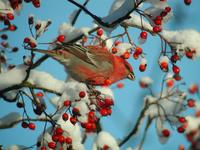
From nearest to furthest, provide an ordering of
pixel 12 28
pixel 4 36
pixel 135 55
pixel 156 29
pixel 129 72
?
pixel 156 29 < pixel 135 55 < pixel 12 28 < pixel 4 36 < pixel 129 72

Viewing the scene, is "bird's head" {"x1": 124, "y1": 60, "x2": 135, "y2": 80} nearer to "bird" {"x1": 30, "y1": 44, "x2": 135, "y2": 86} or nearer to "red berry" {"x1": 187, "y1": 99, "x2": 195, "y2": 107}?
"bird" {"x1": 30, "y1": 44, "x2": 135, "y2": 86}

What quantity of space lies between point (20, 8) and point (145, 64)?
46.7 inches

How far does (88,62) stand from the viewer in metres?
3.79

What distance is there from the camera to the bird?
11.6ft

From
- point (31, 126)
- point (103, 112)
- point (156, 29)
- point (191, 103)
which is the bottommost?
point (31, 126)

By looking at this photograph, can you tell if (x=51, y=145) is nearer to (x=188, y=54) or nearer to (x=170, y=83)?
(x=188, y=54)

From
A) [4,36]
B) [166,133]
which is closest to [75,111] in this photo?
[166,133]

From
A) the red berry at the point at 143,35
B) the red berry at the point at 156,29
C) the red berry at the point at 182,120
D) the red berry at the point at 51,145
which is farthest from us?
the red berry at the point at 182,120

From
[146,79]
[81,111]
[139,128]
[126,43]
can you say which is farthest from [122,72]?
[81,111]

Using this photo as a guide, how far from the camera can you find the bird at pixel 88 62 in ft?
11.6

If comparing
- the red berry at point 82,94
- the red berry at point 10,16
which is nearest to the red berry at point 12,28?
the red berry at point 10,16

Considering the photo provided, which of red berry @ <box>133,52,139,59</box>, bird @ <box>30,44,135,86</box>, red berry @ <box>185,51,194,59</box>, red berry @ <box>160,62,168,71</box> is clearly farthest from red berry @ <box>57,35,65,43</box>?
red berry @ <box>185,51,194,59</box>

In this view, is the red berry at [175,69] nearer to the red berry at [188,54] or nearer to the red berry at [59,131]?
the red berry at [188,54]

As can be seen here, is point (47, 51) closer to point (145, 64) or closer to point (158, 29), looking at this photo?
point (145, 64)
